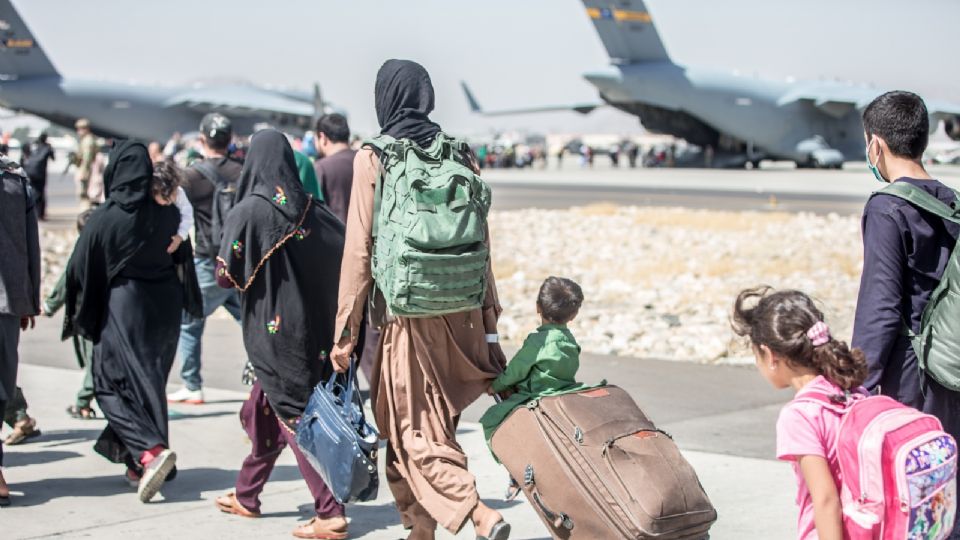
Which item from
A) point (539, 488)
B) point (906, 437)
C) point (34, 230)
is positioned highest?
point (34, 230)

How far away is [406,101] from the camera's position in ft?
15.4

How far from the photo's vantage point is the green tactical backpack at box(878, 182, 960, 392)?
362 centimetres

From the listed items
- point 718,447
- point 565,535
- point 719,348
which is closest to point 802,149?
point 719,348

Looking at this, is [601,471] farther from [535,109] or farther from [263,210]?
[535,109]

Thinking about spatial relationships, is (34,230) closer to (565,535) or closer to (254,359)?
(254,359)

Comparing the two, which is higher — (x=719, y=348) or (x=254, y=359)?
(x=254, y=359)

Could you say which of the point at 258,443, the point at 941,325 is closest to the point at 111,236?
the point at 258,443

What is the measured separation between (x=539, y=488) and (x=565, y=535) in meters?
0.19

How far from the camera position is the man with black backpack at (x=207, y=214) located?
25.5 ft

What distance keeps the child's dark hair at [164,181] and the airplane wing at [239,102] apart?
1912 inches

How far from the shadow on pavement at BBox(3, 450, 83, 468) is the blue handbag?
94.9 inches

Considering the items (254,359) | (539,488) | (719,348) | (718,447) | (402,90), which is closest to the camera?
(539,488)

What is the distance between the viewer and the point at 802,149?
165 feet

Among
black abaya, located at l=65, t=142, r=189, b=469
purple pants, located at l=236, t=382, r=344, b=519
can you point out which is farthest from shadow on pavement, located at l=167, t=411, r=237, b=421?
purple pants, located at l=236, t=382, r=344, b=519
